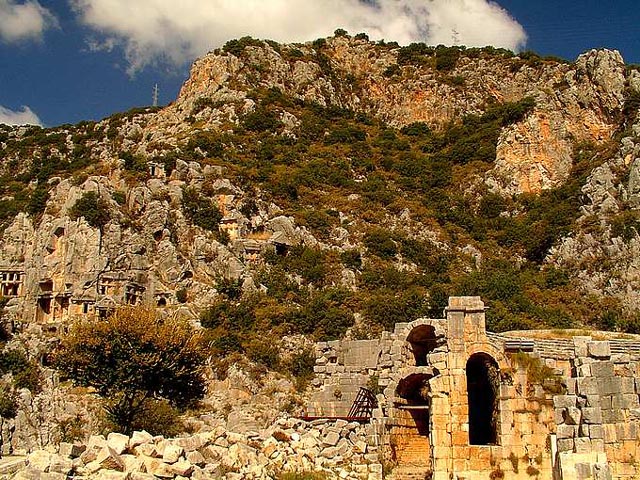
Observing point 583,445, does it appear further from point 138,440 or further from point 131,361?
point 131,361

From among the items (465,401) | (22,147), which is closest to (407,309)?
(465,401)

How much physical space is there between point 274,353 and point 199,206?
16.4m

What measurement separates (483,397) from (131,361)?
542 inches

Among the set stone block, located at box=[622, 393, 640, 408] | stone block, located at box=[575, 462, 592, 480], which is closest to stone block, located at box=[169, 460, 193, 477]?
stone block, located at box=[575, 462, 592, 480]

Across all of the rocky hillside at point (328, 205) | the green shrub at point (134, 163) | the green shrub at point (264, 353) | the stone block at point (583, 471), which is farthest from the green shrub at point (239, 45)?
the stone block at point (583, 471)

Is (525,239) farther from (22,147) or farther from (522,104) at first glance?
(22,147)

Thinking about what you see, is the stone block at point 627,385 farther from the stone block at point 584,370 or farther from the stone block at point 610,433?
the stone block at point 610,433

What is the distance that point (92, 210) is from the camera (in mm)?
48438

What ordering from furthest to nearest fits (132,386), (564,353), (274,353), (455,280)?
(455,280) → (274,353) → (132,386) → (564,353)

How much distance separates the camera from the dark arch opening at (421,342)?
78.7 feet

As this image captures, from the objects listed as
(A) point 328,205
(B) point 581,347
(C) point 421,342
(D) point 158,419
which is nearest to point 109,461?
(B) point 581,347

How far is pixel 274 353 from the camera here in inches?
1550

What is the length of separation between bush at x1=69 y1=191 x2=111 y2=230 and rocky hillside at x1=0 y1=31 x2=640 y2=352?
152 mm

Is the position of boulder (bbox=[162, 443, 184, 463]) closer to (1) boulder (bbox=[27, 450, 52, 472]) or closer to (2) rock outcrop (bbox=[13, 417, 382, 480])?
(2) rock outcrop (bbox=[13, 417, 382, 480])
